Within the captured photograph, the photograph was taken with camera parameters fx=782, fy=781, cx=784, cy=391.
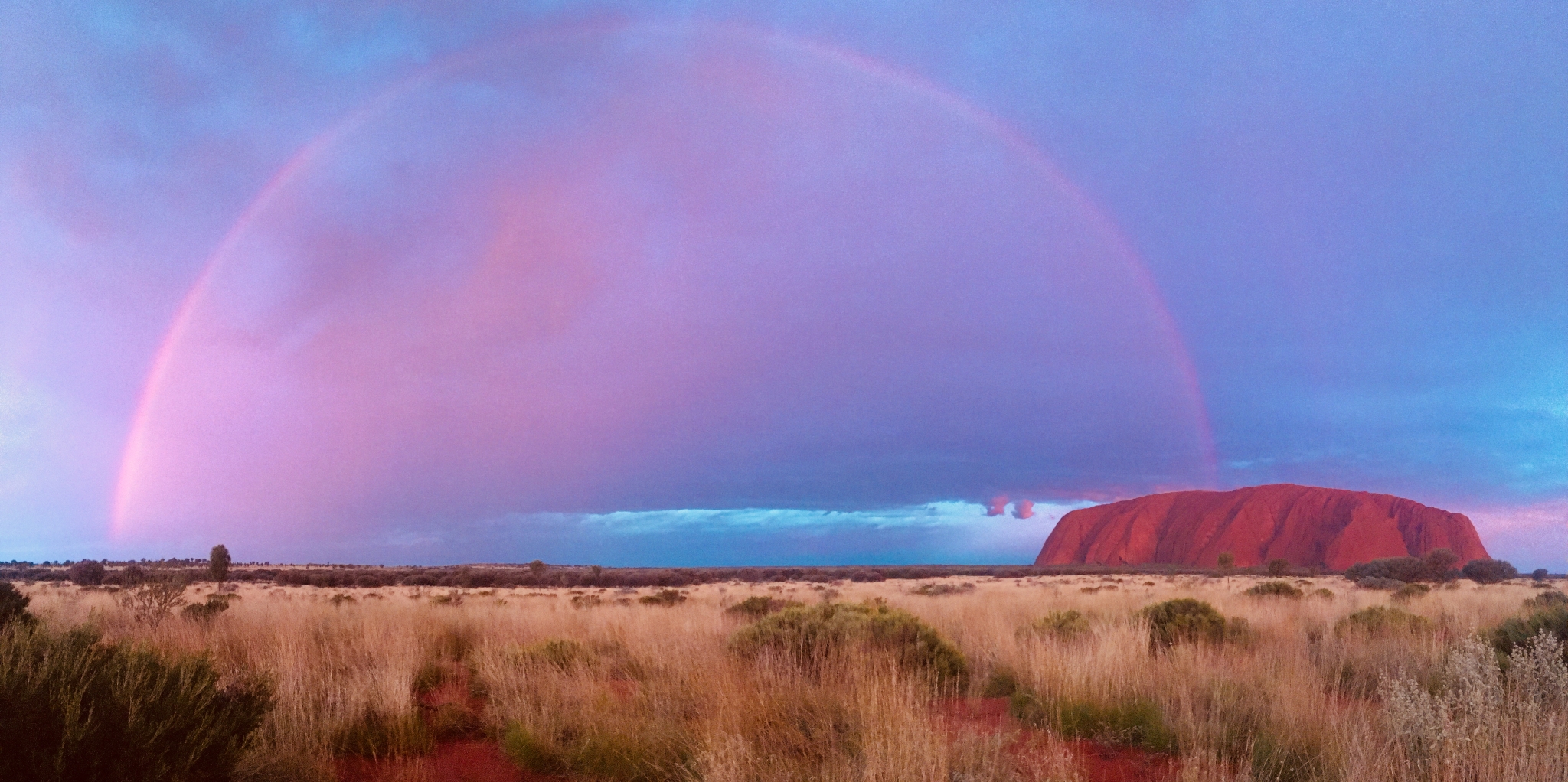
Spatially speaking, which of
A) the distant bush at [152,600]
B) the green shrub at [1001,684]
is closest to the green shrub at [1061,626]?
the green shrub at [1001,684]

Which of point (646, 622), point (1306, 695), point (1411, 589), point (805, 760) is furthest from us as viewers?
point (1411, 589)

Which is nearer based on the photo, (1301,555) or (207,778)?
(207,778)

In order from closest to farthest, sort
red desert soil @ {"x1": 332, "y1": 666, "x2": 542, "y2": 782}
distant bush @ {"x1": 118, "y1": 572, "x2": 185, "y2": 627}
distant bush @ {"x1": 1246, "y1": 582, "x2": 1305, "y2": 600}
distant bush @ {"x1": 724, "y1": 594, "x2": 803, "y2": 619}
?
1. red desert soil @ {"x1": 332, "y1": 666, "x2": 542, "y2": 782}
2. distant bush @ {"x1": 118, "y1": 572, "x2": 185, "y2": 627}
3. distant bush @ {"x1": 724, "y1": 594, "x2": 803, "y2": 619}
4. distant bush @ {"x1": 1246, "y1": 582, "x2": 1305, "y2": 600}

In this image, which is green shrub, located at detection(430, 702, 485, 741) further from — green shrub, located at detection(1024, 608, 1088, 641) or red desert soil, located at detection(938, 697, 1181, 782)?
green shrub, located at detection(1024, 608, 1088, 641)

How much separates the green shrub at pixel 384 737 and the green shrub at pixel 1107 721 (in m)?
5.50

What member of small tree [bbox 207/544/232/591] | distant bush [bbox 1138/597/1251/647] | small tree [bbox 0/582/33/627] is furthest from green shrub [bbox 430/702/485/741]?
small tree [bbox 207/544/232/591]

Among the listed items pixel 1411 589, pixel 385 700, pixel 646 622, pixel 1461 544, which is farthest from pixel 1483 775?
pixel 1461 544

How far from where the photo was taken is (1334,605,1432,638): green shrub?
11.7 meters

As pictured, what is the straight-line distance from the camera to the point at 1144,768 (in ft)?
20.0

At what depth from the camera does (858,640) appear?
9.41 metres

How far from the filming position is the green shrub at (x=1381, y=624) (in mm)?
11742

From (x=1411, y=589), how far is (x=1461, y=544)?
106 metres

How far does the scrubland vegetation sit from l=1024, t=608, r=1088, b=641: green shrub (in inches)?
3.8

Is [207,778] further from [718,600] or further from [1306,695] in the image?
[718,600]
